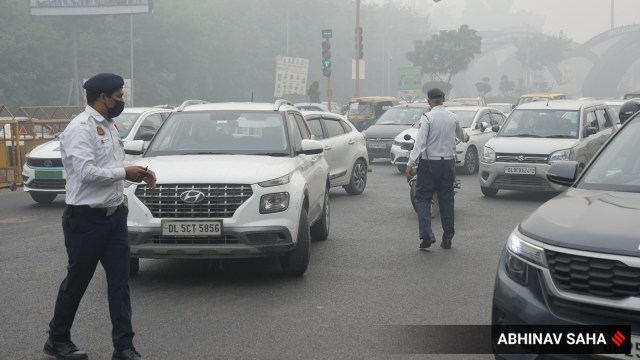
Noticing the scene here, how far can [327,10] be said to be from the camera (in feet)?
318

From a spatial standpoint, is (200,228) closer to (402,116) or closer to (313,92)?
(402,116)

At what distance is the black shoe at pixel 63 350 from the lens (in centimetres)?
556

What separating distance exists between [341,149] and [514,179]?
3.07m

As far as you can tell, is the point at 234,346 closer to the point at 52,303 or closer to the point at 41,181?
the point at 52,303

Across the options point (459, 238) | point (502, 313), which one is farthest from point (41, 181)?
point (502, 313)

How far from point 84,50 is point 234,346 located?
57.9 metres

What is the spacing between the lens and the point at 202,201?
24.9ft

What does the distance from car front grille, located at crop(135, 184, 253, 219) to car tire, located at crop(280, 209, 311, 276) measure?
27.0 inches

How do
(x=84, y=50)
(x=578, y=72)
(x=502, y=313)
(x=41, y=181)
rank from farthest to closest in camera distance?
(x=578, y=72) → (x=84, y=50) → (x=41, y=181) → (x=502, y=313)

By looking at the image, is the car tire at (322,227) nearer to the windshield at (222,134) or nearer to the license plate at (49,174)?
the windshield at (222,134)

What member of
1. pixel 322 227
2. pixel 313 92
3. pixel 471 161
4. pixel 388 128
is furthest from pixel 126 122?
pixel 313 92

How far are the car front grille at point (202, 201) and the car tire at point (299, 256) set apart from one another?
0.68 m

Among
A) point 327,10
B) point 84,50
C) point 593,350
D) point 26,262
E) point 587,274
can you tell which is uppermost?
point 327,10

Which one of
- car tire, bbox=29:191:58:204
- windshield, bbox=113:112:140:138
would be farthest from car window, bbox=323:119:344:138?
car tire, bbox=29:191:58:204
